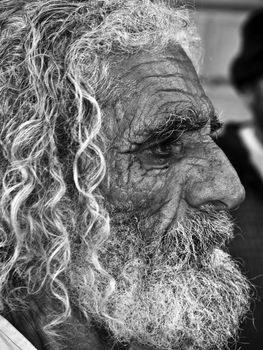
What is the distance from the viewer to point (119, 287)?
7.57ft

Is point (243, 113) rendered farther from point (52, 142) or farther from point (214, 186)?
point (52, 142)

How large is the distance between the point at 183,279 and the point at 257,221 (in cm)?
175

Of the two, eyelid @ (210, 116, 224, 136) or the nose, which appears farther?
eyelid @ (210, 116, 224, 136)

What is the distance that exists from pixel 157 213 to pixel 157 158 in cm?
18

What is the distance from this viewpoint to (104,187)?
90.1 inches

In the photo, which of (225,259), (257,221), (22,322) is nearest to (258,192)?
(257,221)

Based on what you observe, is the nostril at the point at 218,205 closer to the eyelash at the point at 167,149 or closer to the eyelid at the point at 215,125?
the eyelash at the point at 167,149

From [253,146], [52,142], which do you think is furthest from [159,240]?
[253,146]

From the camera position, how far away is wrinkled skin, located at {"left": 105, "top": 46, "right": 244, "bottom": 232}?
2281mm

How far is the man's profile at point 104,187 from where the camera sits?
2.22 meters

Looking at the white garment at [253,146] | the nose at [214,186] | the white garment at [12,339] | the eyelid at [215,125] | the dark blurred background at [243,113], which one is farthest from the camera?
the white garment at [253,146]

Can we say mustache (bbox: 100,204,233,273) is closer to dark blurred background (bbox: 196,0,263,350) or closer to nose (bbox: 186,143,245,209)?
nose (bbox: 186,143,245,209)

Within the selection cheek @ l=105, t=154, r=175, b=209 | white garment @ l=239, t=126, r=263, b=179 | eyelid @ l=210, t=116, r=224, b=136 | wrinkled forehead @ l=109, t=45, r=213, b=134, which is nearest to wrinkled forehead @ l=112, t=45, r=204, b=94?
wrinkled forehead @ l=109, t=45, r=213, b=134

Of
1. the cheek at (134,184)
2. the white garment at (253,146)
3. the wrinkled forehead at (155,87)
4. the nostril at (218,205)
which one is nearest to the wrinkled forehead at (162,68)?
the wrinkled forehead at (155,87)
